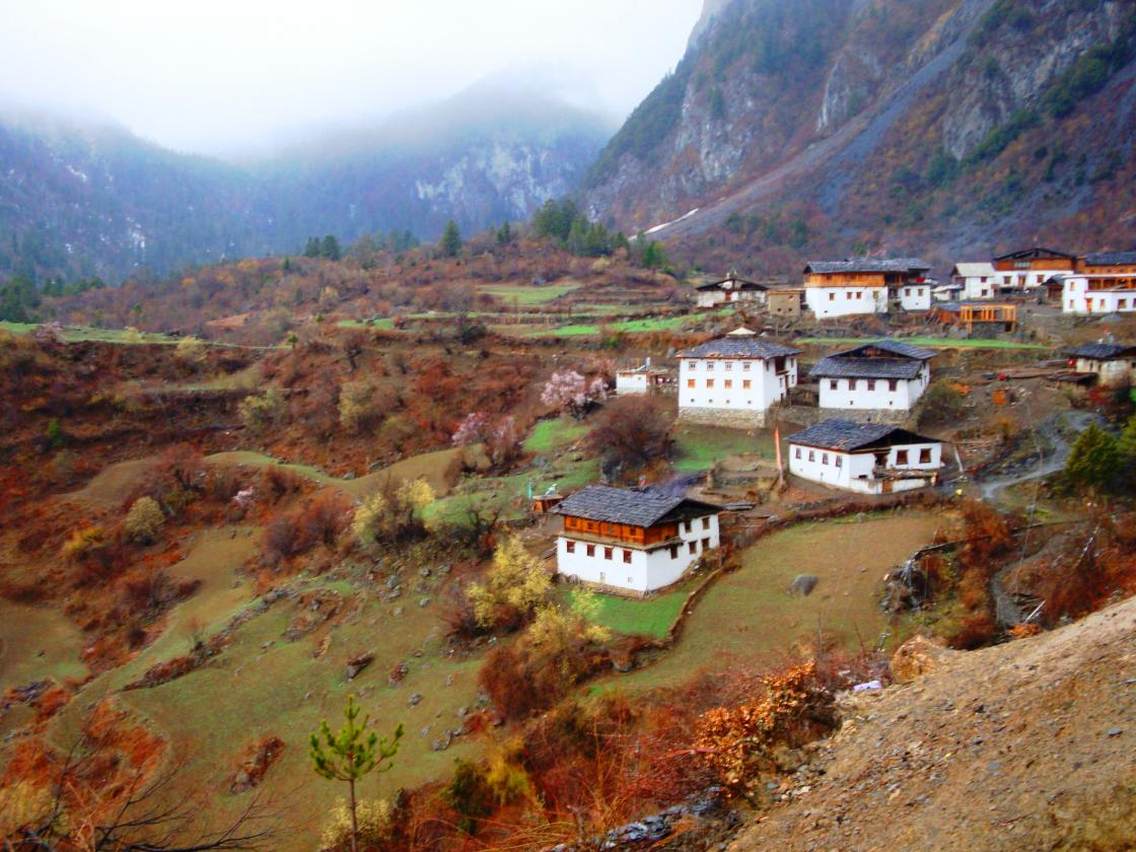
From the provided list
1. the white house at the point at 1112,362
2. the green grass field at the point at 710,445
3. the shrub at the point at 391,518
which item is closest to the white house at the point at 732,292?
the green grass field at the point at 710,445

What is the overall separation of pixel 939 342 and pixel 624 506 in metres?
25.7

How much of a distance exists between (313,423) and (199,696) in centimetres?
2713

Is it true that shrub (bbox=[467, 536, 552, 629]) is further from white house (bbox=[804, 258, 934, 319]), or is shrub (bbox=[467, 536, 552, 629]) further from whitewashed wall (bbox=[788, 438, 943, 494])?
white house (bbox=[804, 258, 934, 319])

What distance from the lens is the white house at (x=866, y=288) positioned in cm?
5028

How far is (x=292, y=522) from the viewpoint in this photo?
39250mm

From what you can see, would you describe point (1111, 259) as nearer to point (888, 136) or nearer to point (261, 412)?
point (261, 412)

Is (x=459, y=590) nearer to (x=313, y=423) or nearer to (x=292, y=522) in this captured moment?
(x=292, y=522)

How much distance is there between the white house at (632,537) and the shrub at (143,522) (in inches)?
1040

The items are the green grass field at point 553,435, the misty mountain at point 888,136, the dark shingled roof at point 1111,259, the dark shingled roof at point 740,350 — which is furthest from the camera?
the misty mountain at point 888,136

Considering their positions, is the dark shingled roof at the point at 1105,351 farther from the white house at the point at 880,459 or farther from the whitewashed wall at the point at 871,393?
the white house at the point at 880,459

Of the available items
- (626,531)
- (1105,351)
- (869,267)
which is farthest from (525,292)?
(626,531)

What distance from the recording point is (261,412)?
5447 centimetres

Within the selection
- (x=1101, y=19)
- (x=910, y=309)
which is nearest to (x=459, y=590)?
(x=910, y=309)

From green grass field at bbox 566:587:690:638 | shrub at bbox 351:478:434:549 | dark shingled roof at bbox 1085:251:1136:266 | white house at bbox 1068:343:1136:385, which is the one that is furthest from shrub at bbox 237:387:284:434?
dark shingled roof at bbox 1085:251:1136:266
